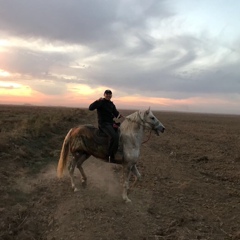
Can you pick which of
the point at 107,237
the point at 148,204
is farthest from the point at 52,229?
the point at 148,204

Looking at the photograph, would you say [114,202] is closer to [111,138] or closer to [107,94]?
[111,138]

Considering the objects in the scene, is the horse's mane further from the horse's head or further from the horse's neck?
the horse's head

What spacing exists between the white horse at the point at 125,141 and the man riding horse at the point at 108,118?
0.19 metres

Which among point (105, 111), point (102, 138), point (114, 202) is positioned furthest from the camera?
point (102, 138)

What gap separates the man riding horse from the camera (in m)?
8.57

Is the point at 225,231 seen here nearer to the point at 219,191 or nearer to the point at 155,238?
the point at 155,238

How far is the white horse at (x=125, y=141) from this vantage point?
8.55 meters

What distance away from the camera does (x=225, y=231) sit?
24.3ft

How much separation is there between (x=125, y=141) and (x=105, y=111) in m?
0.89

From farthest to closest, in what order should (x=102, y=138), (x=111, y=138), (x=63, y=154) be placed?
(x=63, y=154) < (x=102, y=138) < (x=111, y=138)

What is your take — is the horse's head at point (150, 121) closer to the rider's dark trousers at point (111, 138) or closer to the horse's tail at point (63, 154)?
the rider's dark trousers at point (111, 138)

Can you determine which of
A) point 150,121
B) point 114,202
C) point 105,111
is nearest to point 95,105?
point 105,111

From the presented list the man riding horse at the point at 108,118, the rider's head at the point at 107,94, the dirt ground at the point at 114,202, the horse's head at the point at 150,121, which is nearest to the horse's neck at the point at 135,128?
the horse's head at the point at 150,121

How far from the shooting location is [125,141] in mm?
8617
